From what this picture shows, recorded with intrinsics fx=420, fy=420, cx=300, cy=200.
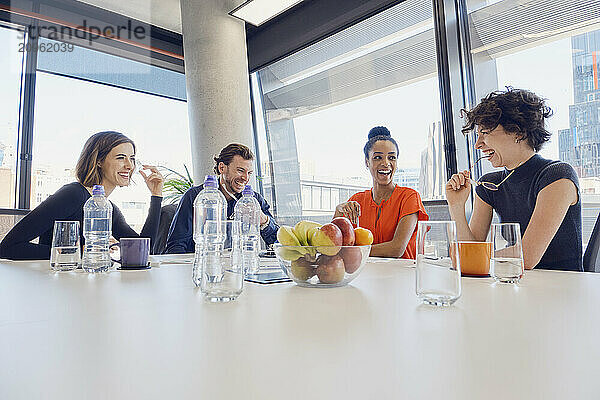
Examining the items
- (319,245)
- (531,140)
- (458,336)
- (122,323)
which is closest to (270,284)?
(319,245)

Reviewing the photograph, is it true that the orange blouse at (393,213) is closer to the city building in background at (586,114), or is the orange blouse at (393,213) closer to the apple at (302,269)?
the city building in background at (586,114)

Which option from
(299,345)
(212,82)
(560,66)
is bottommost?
(299,345)

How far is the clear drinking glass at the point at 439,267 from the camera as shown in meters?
0.73

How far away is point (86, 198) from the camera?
1.82 metres

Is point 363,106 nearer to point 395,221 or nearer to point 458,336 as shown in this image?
point 395,221

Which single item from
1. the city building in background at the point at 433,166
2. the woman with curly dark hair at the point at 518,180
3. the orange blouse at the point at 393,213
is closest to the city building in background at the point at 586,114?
the city building in background at the point at 433,166

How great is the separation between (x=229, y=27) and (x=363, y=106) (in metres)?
1.47

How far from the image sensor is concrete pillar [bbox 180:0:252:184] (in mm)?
3799

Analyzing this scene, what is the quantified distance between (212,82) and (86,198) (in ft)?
7.46

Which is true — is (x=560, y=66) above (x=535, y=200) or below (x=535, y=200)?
above

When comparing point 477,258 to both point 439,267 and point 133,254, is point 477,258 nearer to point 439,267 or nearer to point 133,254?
point 439,267

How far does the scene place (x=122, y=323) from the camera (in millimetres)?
587

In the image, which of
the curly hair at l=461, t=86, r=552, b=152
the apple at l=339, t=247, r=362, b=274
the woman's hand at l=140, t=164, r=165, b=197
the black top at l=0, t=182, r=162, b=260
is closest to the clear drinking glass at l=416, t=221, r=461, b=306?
the apple at l=339, t=247, r=362, b=274

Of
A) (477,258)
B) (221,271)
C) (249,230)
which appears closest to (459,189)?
(477,258)
